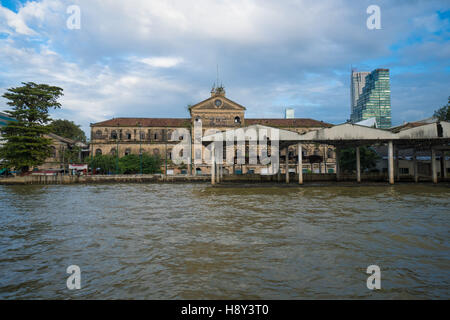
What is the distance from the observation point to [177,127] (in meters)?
54.8

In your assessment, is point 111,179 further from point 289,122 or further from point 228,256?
point 289,122

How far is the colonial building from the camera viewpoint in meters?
50.4

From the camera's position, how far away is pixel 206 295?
3922 mm

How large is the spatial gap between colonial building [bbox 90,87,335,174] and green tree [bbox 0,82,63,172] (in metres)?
13.9

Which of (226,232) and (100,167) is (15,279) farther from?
(100,167)

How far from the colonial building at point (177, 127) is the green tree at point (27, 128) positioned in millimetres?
13928

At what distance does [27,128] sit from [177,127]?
2488cm

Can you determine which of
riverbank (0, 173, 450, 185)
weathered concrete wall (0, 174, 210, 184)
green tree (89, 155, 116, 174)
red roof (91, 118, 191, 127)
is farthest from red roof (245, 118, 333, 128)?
green tree (89, 155, 116, 174)

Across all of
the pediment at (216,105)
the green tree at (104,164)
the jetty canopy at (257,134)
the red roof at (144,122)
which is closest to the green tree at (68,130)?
the red roof at (144,122)

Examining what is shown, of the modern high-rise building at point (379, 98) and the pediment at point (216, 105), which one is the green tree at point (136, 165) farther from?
the modern high-rise building at point (379, 98)

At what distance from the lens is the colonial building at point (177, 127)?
165 ft

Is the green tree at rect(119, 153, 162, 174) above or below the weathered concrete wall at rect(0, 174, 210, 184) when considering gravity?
above

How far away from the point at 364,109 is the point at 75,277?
19656 centimetres

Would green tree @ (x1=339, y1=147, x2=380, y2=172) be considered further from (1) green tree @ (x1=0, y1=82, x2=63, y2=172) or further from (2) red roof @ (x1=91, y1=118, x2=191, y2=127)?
(1) green tree @ (x1=0, y1=82, x2=63, y2=172)
